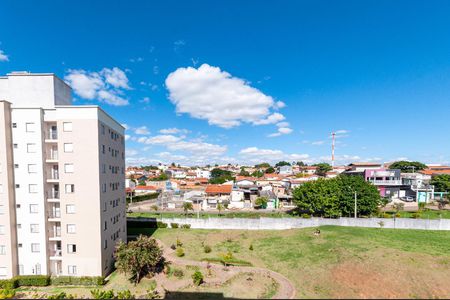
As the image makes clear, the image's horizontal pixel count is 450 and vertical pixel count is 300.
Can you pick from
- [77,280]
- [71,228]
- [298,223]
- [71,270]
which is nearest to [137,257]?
[77,280]

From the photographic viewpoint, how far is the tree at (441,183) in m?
62.0

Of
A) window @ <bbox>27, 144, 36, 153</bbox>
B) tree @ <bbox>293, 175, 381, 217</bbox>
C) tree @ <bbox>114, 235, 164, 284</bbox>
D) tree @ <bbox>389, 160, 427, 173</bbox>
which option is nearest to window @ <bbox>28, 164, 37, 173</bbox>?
window @ <bbox>27, 144, 36, 153</bbox>

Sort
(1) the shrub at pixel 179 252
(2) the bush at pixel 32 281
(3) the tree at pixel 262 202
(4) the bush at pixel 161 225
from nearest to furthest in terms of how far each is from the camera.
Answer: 1. (2) the bush at pixel 32 281
2. (1) the shrub at pixel 179 252
3. (4) the bush at pixel 161 225
4. (3) the tree at pixel 262 202

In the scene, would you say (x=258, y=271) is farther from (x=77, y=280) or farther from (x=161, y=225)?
(x=161, y=225)

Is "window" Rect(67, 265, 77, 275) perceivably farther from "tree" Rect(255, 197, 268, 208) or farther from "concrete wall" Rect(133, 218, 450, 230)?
"tree" Rect(255, 197, 268, 208)

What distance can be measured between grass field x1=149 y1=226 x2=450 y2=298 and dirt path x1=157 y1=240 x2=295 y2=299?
927mm

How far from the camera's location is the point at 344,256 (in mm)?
27516

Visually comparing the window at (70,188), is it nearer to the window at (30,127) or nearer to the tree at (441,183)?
the window at (30,127)

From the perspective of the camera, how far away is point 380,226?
129ft

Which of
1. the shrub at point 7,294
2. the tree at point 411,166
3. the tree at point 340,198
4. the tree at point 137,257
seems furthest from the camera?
the tree at point 411,166

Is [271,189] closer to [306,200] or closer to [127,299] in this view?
[306,200]

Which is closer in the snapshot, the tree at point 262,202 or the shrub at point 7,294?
the shrub at point 7,294

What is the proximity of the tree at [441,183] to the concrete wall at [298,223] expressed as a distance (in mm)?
34154

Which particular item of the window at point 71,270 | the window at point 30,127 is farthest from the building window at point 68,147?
the window at point 71,270
